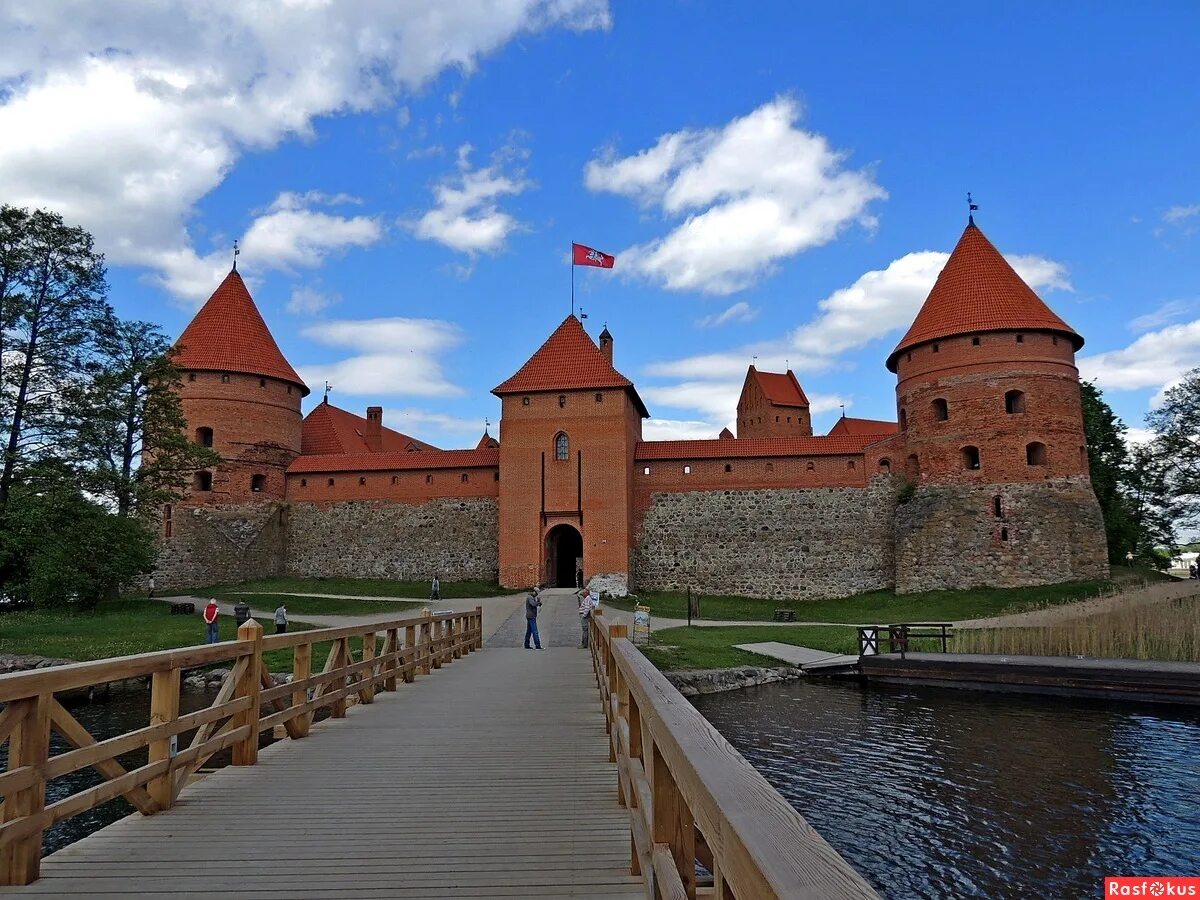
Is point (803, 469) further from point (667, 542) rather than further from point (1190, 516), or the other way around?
point (1190, 516)

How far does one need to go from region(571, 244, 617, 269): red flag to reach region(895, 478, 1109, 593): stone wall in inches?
482

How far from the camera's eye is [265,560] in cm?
2769

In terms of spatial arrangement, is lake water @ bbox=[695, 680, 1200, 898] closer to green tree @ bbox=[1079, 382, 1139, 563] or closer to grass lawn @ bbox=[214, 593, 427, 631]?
grass lawn @ bbox=[214, 593, 427, 631]

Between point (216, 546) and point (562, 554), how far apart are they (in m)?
11.9

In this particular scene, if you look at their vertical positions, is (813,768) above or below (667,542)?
below

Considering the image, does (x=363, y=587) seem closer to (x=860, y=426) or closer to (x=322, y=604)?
(x=322, y=604)

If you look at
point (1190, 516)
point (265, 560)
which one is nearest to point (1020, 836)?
point (265, 560)

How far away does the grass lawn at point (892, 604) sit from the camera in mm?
20938

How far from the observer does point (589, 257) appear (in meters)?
26.2

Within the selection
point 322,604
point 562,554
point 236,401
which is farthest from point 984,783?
point 236,401

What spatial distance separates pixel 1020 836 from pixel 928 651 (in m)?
9.11

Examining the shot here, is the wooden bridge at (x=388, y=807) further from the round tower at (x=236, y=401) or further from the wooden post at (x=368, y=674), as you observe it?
the round tower at (x=236, y=401)

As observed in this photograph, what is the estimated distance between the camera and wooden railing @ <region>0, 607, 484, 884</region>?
3.05 m

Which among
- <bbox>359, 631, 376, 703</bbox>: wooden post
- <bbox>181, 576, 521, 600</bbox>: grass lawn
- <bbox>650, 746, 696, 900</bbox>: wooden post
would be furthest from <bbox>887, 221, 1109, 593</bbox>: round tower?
<bbox>650, 746, 696, 900</bbox>: wooden post
